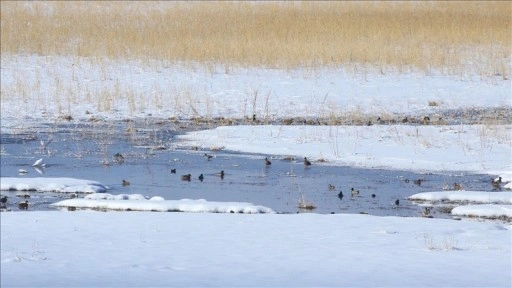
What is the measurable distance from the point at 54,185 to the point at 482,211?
4.23 meters

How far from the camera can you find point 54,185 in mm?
10227

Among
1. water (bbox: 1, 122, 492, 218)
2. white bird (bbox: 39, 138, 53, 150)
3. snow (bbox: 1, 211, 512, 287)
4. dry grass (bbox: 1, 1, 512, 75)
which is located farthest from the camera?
dry grass (bbox: 1, 1, 512, 75)

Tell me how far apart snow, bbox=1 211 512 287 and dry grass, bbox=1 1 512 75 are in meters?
12.8

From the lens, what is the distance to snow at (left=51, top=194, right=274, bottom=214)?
29.9 ft

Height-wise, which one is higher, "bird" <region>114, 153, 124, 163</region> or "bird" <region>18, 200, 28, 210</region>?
"bird" <region>114, 153, 124, 163</region>

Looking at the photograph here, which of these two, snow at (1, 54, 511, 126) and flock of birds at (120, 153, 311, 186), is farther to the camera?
snow at (1, 54, 511, 126)

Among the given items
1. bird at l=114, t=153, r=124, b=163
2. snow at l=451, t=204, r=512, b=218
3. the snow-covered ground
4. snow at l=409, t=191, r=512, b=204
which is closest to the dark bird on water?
the snow-covered ground

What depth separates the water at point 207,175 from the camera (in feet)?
32.6

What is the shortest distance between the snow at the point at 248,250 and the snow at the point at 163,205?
33cm

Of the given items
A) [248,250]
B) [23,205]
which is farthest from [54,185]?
[248,250]

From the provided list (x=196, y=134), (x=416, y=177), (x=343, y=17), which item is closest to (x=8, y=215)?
(x=416, y=177)

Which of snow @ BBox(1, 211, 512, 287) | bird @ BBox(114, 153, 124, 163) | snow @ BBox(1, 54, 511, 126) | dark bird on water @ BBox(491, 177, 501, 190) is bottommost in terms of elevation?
snow @ BBox(1, 211, 512, 287)

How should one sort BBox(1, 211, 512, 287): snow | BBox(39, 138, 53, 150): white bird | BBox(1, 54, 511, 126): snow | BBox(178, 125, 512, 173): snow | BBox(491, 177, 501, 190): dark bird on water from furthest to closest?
1. BBox(1, 54, 511, 126): snow
2. BBox(39, 138, 53, 150): white bird
3. BBox(178, 125, 512, 173): snow
4. BBox(491, 177, 501, 190): dark bird on water
5. BBox(1, 211, 512, 287): snow

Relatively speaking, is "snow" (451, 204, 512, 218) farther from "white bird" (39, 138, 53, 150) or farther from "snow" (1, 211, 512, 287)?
"white bird" (39, 138, 53, 150)
